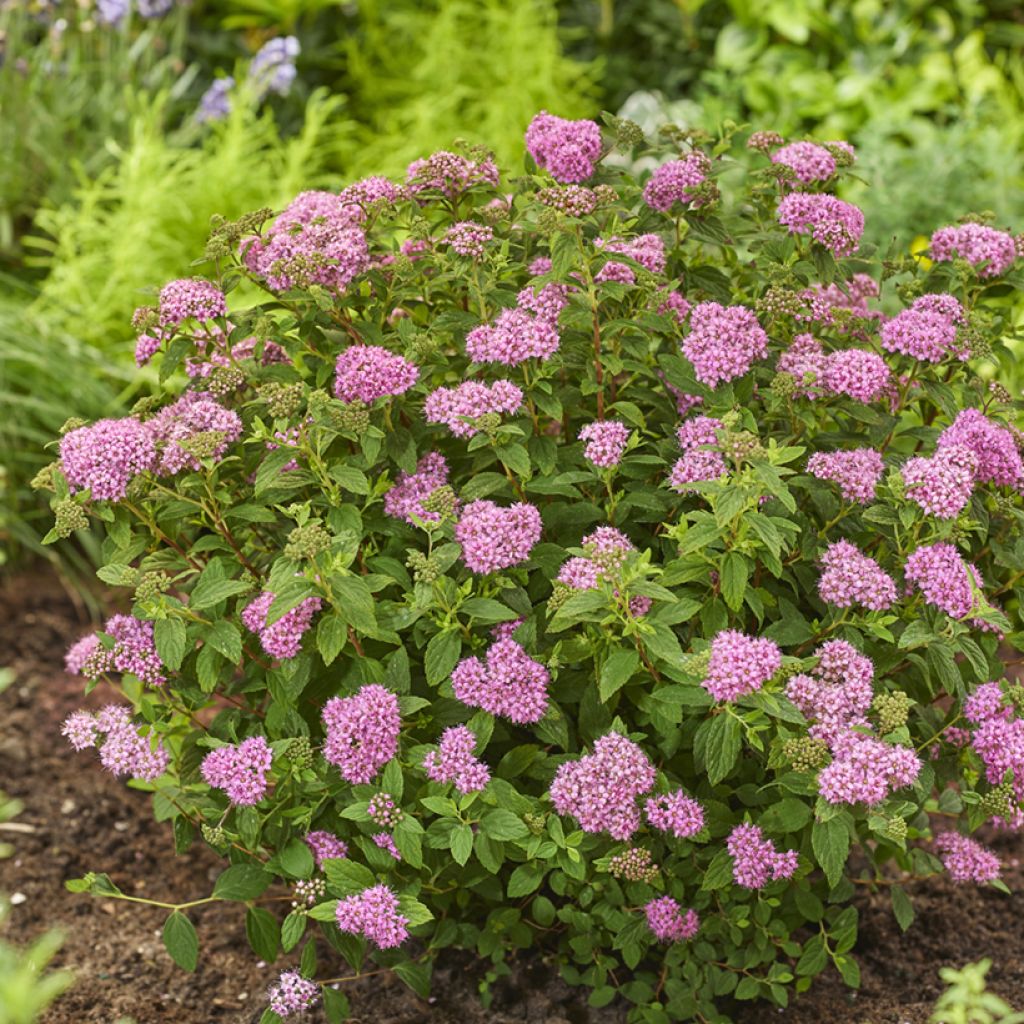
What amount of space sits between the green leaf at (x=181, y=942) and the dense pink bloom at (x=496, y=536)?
2.62ft

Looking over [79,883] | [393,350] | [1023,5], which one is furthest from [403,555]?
[1023,5]

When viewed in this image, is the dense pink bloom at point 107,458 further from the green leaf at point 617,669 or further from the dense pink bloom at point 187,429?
the green leaf at point 617,669

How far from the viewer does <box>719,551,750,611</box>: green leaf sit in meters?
1.86

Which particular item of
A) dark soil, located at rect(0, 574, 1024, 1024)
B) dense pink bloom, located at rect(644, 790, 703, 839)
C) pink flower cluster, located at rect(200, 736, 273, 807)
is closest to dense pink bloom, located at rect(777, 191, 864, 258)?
dense pink bloom, located at rect(644, 790, 703, 839)

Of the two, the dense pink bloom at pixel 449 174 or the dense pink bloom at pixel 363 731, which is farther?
the dense pink bloom at pixel 449 174

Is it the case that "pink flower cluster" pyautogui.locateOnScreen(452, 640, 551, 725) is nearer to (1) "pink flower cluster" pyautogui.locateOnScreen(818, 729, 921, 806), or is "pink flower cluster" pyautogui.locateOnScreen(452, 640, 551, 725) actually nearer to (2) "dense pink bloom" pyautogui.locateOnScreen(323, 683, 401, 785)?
(2) "dense pink bloom" pyautogui.locateOnScreen(323, 683, 401, 785)

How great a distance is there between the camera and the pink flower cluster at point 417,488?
6.57ft

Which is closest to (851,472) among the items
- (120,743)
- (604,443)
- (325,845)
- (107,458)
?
(604,443)

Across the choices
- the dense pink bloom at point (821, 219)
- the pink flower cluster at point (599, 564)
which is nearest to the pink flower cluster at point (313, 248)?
the pink flower cluster at point (599, 564)

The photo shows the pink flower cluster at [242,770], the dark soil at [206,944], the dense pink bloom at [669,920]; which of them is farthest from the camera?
the dark soil at [206,944]

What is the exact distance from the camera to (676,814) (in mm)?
1942

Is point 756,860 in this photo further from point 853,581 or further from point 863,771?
point 853,581

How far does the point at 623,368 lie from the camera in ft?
6.76

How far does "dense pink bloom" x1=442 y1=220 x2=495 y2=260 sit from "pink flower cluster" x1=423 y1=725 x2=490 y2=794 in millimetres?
744
